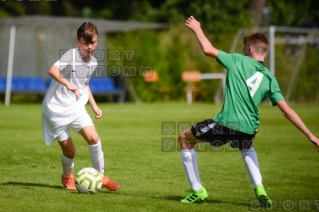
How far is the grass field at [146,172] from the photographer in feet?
26.0

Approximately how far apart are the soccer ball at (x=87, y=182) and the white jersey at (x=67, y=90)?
2.45 ft

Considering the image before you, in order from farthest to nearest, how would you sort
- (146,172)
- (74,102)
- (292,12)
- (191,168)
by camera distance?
(292,12), (146,172), (74,102), (191,168)

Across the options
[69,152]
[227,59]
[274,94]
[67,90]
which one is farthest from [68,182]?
[274,94]

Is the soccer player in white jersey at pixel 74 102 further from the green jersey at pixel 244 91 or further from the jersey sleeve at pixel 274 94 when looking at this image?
the jersey sleeve at pixel 274 94

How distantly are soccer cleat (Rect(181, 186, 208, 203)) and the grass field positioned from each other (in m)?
0.11

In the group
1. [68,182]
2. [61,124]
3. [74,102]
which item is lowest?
[68,182]

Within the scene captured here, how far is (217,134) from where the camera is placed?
7.71 m

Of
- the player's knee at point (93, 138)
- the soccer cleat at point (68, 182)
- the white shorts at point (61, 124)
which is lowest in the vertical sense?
the soccer cleat at point (68, 182)

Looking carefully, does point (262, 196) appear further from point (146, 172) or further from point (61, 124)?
point (146, 172)

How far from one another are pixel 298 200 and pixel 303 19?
3889 centimetres

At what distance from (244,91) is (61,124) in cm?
231

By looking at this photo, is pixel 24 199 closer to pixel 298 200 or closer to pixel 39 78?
pixel 298 200

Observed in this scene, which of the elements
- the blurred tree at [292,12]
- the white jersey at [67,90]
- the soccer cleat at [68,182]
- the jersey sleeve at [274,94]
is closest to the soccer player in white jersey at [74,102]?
the white jersey at [67,90]

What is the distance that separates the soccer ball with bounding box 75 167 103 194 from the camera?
839cm
